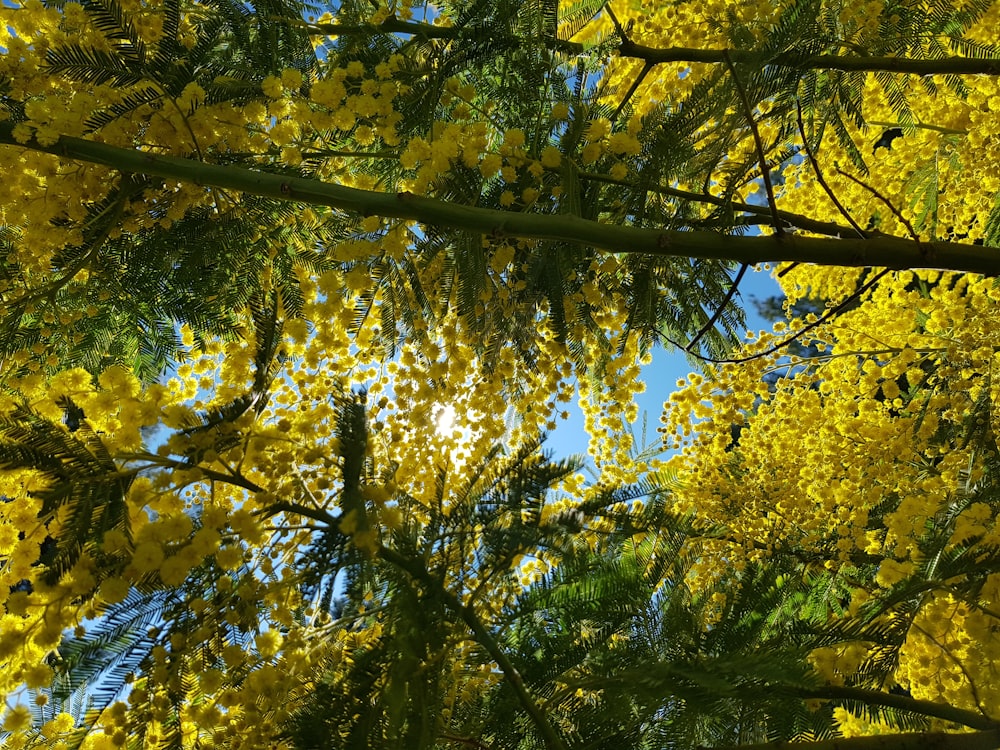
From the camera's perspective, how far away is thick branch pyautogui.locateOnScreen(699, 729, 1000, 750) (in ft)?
4.59

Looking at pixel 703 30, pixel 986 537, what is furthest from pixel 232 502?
pixel 703 30

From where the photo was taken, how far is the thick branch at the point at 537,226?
1.66 meters

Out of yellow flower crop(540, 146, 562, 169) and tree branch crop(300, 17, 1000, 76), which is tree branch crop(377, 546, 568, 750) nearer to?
yellow flower crop(540, 146, 562, 169)

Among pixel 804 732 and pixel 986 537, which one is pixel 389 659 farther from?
pixel 986 537

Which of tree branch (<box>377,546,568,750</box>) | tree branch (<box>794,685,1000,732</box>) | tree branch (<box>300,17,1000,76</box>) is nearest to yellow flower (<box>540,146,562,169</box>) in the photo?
tree branch (<box>300,17,1000,76</box>)

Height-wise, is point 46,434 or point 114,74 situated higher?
point 114,74

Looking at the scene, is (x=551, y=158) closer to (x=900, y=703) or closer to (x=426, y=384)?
(x=426, y=384)

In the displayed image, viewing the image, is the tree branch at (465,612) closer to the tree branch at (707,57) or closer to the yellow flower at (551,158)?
the yellow flower at (551,158)

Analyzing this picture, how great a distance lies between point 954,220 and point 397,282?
12.5 feet

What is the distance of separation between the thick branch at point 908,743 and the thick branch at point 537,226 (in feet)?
3.43

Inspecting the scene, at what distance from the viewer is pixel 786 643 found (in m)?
1.75

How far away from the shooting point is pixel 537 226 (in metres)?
1.66

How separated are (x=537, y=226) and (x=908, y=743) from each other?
1324mm

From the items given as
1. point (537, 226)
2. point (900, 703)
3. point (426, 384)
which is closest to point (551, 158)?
point (537, 226)
